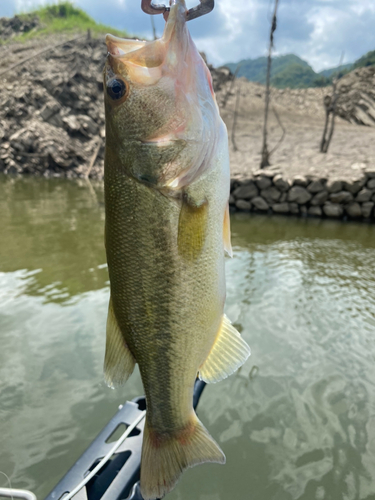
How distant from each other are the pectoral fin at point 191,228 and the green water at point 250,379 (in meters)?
2.33

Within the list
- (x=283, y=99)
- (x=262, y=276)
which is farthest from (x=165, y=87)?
Result: (x=283, y=99)

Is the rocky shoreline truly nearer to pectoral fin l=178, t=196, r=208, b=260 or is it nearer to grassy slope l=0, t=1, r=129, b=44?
grassy slope l=0, t=1, r=129, b=44

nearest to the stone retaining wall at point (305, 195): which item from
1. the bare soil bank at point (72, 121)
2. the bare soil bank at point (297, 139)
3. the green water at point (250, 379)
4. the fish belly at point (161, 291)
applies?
the bare soil bank at point (297, 139)

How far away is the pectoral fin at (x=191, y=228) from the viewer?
3.60ft

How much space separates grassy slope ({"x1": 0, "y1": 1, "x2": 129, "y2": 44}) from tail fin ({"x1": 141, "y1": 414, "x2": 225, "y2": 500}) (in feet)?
135

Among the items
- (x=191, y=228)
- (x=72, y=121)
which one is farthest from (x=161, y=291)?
(x=72, y=121)

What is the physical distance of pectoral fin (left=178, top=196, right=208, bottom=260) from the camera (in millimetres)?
1097

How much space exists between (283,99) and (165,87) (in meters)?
33.3

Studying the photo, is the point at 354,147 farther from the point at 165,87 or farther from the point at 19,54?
the point at 19,54

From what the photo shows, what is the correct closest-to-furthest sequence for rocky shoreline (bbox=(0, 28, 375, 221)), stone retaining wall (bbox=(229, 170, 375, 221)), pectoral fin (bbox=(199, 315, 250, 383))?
pectoral fin (bbox=(199, 315, 250, 383)) → stone retaining wall (bbox=(229, 170, 375, 221)) → rocky shoreline (bbox=(0, 28, 375, 221))

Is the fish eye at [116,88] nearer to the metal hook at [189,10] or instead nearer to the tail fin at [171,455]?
the metal hook at [189,10]

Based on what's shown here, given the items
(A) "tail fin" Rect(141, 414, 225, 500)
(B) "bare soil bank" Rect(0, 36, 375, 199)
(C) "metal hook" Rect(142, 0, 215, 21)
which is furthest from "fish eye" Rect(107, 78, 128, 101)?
(B) "bare soil bank" Rect(0, 36, 375, 199)

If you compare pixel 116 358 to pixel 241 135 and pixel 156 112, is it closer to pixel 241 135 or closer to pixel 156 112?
pixel 156 112

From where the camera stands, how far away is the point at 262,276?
644cm
